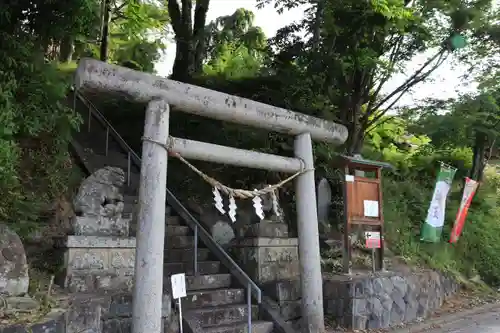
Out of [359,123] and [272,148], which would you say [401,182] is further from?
[272,148]

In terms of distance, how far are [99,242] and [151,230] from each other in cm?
119

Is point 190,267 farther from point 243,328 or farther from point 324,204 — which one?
point 324,204

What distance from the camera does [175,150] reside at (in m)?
5.73

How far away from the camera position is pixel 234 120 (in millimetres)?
6449

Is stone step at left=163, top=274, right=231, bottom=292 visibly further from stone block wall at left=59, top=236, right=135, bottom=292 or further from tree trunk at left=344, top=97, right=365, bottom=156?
tree trunk at left=344, top=97, right=365, bottom=156

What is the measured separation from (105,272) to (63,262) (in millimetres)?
558

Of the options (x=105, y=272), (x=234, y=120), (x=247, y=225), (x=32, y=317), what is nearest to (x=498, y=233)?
(x=247, y=225)

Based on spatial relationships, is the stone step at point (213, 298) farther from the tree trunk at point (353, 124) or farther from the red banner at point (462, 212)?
the red banner at point (462, 212)

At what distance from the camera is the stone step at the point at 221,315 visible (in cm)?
633

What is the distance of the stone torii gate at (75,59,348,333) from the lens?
16.9 feet

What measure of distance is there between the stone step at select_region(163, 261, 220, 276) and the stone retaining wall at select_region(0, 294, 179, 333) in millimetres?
1263

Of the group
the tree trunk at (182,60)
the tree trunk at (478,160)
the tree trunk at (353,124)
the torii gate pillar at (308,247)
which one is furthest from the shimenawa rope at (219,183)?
the tree trunk at (478,160)

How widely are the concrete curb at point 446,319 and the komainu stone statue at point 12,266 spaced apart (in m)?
5.79

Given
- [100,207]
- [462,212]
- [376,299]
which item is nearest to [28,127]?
[100,207]
